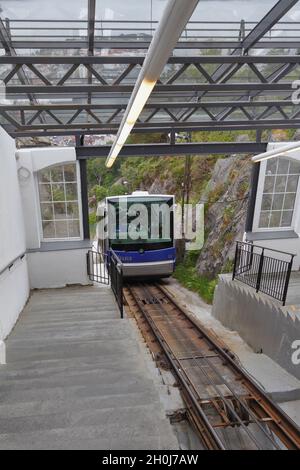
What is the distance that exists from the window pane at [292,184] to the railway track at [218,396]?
5.23 metres

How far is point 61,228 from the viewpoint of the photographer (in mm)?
8797

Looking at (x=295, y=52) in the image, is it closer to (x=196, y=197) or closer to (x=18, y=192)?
(x=18, y=192)

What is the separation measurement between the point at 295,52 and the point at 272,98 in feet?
7.37

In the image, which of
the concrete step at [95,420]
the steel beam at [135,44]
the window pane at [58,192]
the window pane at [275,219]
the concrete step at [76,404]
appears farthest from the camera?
the window pane at [275,219]

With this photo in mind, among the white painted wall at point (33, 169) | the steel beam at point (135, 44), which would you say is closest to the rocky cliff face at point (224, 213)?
the white painted wall at point (33, 169)

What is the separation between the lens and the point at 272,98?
21.4 feet

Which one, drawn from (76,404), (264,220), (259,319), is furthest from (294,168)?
(76,404)

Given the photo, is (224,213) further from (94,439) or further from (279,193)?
(94,439)

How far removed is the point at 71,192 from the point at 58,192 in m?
0.36

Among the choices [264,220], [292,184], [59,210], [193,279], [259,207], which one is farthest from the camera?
[193,279]

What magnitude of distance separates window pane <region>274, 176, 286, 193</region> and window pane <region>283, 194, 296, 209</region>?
10.5 inches

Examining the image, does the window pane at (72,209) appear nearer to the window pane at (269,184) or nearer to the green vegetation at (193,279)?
the green vegetation at (193,279)

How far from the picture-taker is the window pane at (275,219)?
933cm
